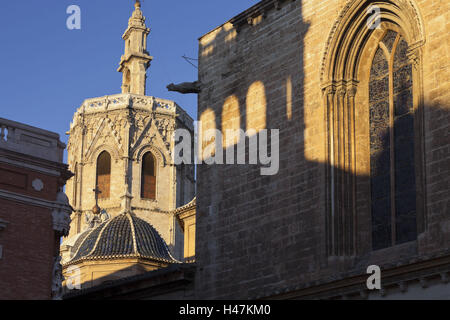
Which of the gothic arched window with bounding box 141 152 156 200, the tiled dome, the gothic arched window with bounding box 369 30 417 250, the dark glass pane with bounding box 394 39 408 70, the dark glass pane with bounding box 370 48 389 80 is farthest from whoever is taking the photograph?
the gothic arched window with bounding box 141 152 156 200

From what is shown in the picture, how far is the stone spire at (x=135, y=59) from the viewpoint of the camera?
6392cm

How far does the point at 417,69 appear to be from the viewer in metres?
19.4

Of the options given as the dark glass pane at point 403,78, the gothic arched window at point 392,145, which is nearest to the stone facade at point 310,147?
the gothic arched window at point 392,145

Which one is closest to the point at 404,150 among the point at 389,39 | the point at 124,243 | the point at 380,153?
the point at 380,153

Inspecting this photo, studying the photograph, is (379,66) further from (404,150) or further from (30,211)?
(30,211)

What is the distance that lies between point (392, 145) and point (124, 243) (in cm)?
2113

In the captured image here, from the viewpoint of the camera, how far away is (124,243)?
131 ft

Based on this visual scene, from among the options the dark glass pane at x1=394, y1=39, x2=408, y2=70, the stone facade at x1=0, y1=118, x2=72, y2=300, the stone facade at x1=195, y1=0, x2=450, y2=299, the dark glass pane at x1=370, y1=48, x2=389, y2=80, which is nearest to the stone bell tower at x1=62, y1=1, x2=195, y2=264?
the stone facade at x1=0, y1=118, x2=72, y2=300

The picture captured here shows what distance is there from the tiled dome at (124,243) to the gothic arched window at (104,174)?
20.1 meters

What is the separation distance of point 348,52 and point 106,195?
136ft

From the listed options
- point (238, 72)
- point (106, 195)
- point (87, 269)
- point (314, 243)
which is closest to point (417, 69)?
point (314, 243)

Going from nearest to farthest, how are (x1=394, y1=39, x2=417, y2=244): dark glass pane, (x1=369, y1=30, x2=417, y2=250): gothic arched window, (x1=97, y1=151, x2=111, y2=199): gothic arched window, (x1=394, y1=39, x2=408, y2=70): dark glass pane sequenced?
(x1=394, y1=39, x2=417, y2=244): dark glass pane, (x1=369, y1=30, x2=417, y2=250): gothic arched window, (x1=394, y1=39, x2=408, y2=70): dark glass pane, (x1=97, y1=151, x2=111, y2=199): gothic arched window

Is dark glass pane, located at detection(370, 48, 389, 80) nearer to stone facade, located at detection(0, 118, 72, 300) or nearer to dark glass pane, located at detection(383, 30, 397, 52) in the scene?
dark glass pane, located at detection(383, 30, 397, 52)

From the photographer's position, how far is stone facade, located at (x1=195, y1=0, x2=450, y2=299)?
61.8 feet
